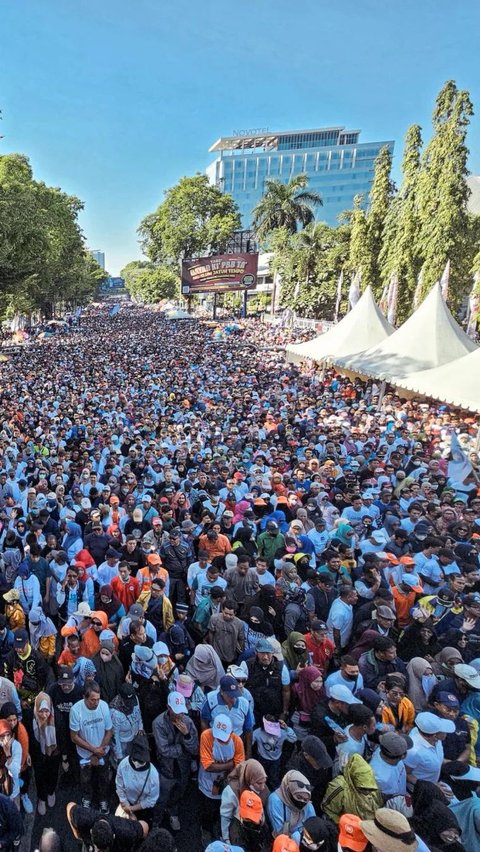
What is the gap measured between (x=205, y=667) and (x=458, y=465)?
23.5 feet

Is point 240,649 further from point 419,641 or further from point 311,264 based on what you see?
point 311,264

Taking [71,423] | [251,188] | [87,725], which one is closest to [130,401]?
[71,423]

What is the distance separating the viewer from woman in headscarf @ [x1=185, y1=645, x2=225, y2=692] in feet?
12.7

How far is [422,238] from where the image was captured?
69.9ft

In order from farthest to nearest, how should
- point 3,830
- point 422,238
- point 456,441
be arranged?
point 422,238 < point 456,441 < point 3,830

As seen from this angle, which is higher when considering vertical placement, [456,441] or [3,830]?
[456,441]

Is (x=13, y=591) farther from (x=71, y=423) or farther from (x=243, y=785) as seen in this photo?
(x=71, y=423)

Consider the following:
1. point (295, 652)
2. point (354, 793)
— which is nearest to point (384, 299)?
point (295, 652)

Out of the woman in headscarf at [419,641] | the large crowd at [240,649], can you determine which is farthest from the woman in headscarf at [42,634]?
the woman in headscarf at [419,641]

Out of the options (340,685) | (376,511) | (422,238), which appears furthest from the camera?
(422,238)

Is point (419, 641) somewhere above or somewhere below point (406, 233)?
below

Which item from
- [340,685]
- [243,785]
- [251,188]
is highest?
[251,188]

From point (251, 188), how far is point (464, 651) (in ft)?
388

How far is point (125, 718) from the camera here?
346 cm
